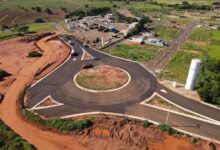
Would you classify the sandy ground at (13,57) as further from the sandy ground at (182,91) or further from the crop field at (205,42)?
the crop field at (205,42)

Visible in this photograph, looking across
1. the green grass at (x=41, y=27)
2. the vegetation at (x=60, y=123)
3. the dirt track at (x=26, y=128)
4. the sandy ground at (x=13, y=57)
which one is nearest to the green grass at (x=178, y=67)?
the vegetation at (x=60, y=123)

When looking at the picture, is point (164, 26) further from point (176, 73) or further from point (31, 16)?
point (31, 16)

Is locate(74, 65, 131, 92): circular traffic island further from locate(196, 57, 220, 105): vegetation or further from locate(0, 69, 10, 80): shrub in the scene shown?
locate(0, 69, 10, 80): shrub

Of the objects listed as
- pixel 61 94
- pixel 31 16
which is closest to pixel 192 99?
pixel 61 94

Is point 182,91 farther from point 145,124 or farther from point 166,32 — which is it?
point 166,32

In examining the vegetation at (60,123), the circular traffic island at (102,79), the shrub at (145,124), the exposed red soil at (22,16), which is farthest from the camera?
the exposed red soil at (22,16)

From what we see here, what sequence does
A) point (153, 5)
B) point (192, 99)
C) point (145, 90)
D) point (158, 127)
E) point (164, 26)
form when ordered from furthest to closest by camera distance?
point (153, 5)
point (164, 26)
point (145, 90)
point (192, 99)
point (158, 127)
